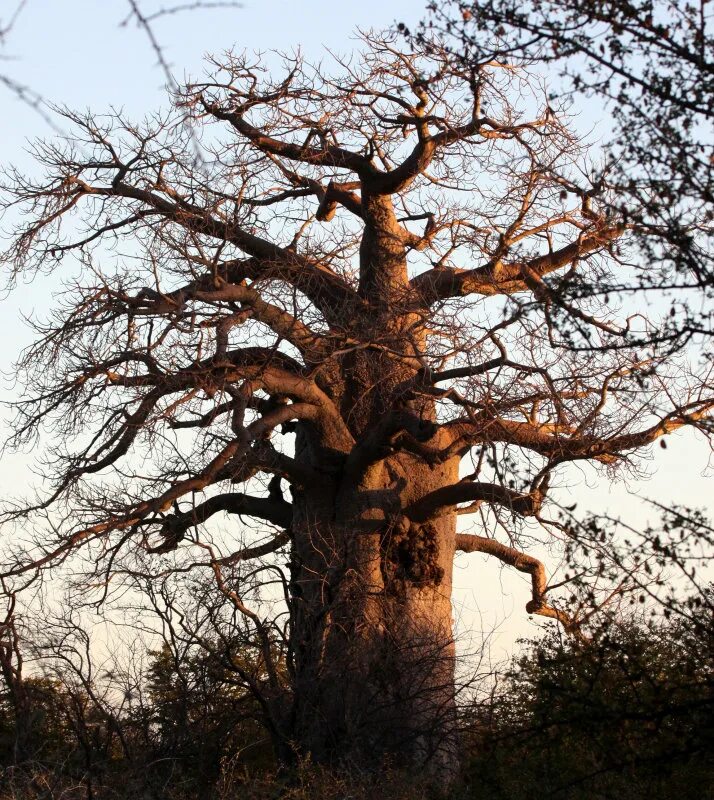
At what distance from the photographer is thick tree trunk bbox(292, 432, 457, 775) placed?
9.81 meters

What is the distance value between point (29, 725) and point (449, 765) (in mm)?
3487

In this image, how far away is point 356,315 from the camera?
37.2 ft

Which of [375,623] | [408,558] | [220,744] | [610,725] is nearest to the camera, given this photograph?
[610,725]

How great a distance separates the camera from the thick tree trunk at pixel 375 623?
32.2 ft

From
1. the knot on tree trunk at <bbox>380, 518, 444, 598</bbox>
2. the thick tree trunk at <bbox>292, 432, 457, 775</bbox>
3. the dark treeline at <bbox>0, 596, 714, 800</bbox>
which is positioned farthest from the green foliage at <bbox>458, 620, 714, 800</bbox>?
the knot on tree trunk at <bbox>380, 518, 444, 598</bbox>

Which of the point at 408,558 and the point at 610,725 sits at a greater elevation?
the point at 408,558

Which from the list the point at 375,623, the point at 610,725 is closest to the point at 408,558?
the point at 375,623

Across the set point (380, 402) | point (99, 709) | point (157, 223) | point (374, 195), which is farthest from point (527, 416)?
point (99, 709)

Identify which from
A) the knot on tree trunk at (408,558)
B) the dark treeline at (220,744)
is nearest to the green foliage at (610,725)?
the dark treeline at (220,744)

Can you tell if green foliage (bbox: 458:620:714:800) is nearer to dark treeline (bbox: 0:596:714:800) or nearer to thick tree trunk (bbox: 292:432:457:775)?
dark treeline (bbox: 0:596:714:800)

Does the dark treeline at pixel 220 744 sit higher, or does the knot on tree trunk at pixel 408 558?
the knot on tree trunk at pixel 408 558

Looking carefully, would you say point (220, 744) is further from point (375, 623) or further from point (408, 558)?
point (408, 558)

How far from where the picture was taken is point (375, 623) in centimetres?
1122

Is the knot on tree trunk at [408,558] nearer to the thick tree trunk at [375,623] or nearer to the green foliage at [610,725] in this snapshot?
the thick tree trunk at [375,623]
